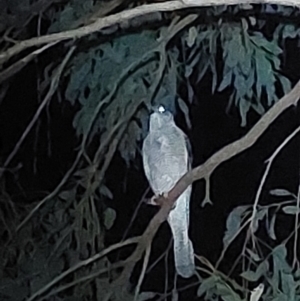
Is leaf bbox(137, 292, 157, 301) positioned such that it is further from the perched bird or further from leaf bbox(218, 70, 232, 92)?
leaf bbox(218, 70, 232, 92)

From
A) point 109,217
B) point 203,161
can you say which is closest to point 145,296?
point 109,217

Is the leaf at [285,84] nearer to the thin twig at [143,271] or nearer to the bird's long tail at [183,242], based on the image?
the bird's long tail at [183,242]

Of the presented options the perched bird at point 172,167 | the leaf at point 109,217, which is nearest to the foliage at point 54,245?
the leaf at point 109,217

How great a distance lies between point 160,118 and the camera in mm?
1134

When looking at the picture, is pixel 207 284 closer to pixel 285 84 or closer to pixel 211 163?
pixel 211 163

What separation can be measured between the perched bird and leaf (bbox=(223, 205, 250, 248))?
63 mm

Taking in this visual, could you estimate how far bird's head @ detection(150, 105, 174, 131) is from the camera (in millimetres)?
1130

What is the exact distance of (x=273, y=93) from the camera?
112 centimetres

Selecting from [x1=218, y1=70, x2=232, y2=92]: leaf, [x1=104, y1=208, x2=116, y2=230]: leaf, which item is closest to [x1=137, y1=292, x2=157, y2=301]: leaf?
[x1=104, y1=208, x2=116, y2=230]: leaf

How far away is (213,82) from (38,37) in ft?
1.03

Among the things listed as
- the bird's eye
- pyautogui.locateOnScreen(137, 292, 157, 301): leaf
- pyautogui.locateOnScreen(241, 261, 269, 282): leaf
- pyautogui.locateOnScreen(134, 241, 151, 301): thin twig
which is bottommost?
pyautogui.locateOnScreen(241, 261, 269, 282): leaf

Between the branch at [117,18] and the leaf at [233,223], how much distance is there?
343 millimetres

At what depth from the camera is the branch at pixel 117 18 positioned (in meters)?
1.12

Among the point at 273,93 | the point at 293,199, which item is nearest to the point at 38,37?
the point at 273,93
